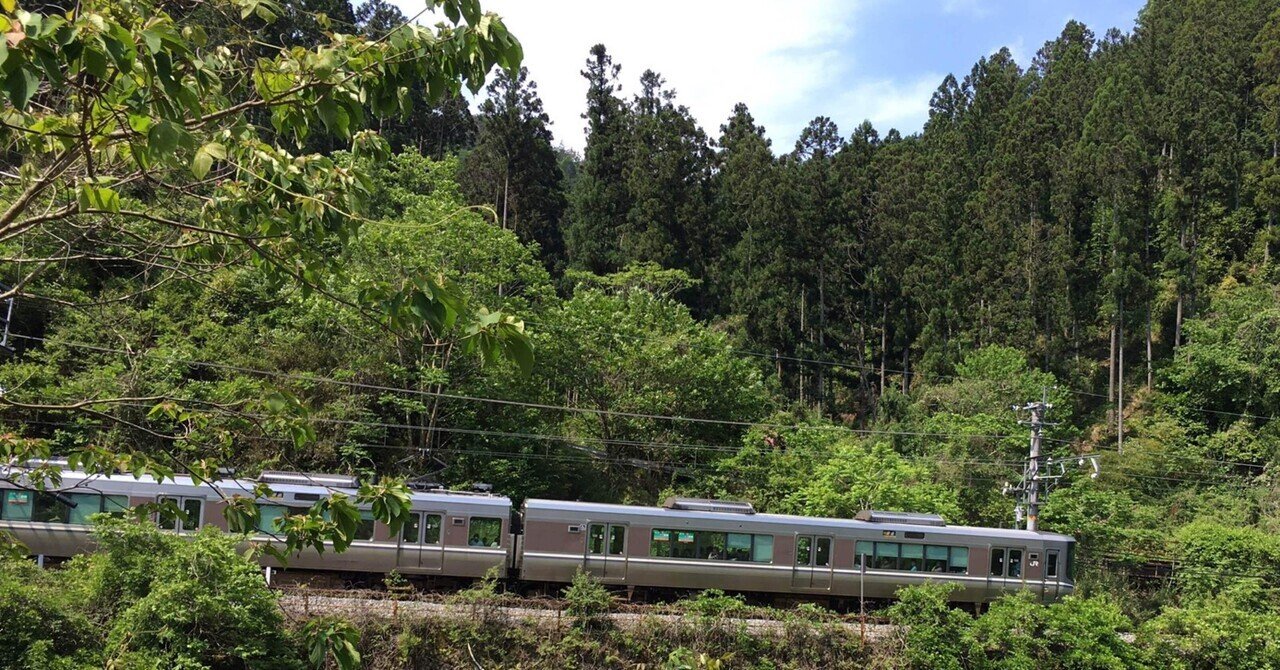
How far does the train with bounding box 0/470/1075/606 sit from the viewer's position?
55.2 ft

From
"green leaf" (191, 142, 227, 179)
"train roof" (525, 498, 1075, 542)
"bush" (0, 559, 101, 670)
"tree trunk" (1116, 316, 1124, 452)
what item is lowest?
"bush" (0, 559, 101, 670)

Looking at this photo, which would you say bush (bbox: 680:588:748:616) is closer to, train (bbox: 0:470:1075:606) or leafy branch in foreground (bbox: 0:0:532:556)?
train (bbox: 0:470:1075:606)

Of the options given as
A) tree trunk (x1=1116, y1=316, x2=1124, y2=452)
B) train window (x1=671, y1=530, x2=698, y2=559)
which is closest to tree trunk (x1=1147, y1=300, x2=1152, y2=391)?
tree trunk (x1=1116, y1=316, x2=1124, y2=452)

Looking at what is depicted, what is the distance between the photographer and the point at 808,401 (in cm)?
4325

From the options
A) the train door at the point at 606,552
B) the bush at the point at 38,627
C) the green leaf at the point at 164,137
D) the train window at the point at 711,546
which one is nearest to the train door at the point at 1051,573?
the train window at the point at 711,546

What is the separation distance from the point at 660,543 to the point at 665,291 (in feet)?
53.1

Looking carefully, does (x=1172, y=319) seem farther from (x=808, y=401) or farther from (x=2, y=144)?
(x=2, y=144)

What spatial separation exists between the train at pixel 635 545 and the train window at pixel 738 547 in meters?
0.02

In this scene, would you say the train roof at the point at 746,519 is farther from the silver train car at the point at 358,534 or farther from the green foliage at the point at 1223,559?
the green foliage at the point at 1223,559

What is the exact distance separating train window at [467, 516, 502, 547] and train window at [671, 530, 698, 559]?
3578 mm

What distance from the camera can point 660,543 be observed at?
18.5 metres

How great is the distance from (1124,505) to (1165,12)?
3897 cm

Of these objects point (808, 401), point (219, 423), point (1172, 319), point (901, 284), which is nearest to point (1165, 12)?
point (1172, 319)

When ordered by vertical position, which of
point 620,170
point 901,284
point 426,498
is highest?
point 620,170
